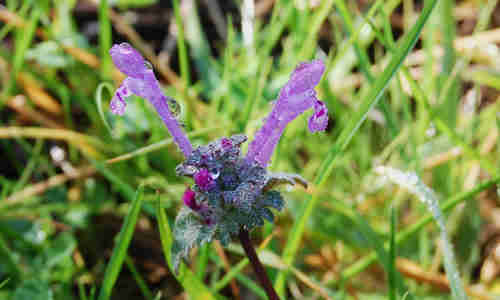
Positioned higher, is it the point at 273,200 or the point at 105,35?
the point at 105,35

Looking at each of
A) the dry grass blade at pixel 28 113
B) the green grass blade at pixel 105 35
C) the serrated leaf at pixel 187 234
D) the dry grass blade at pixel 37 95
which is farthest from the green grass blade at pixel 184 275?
the dry grass blade at pixel 37 95

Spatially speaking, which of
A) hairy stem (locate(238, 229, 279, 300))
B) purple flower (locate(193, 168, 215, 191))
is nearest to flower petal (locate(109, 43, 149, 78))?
purple flower (locate(193, 168, 215, 191))

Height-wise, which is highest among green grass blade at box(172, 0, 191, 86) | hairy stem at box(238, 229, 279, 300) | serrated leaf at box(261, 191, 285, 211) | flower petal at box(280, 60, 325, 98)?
green grass blade at box(172, 0, 191, 86)

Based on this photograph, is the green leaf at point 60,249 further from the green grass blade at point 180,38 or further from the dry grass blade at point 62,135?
the green grass blade at point 180,38

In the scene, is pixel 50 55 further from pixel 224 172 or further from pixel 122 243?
pixel 224 172

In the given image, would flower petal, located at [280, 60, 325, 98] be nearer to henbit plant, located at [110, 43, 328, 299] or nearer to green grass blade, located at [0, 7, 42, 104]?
henbit plant, located at [110, 43, 328, 299]

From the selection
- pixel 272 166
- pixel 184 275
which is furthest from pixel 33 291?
pixel 272 166
